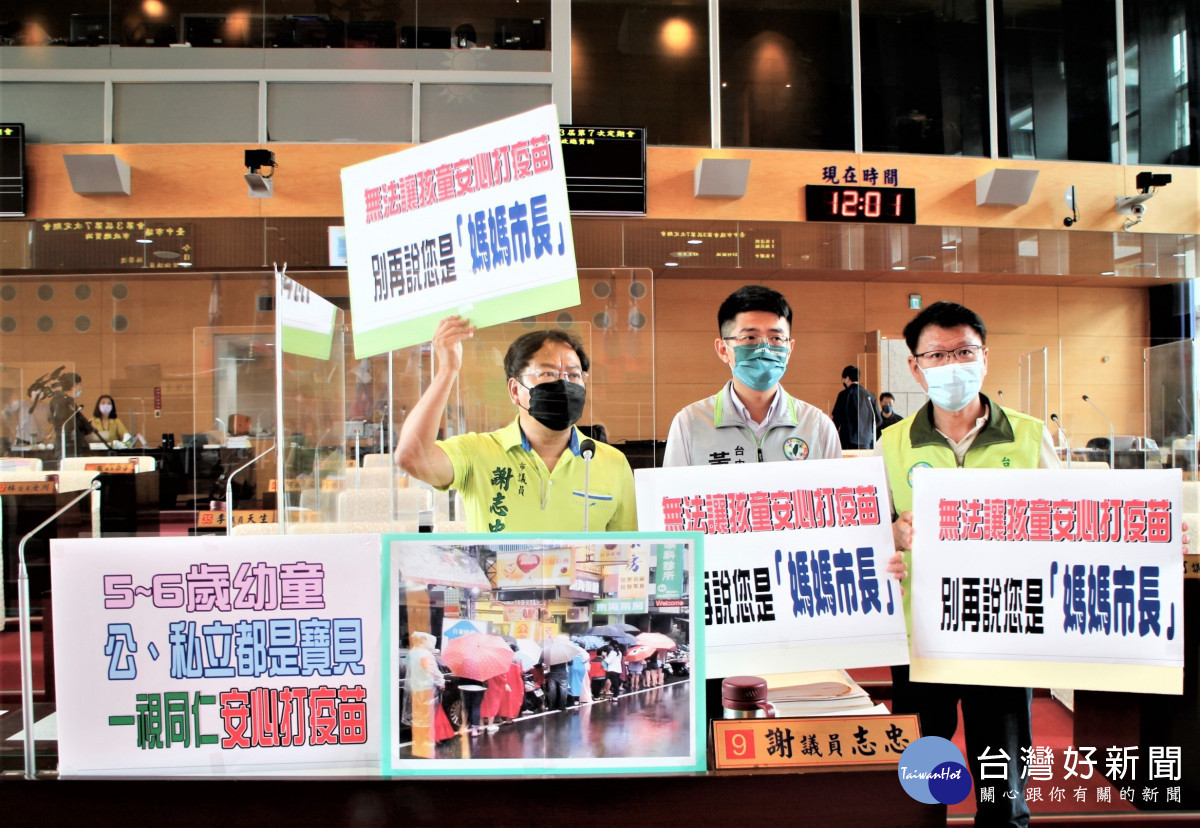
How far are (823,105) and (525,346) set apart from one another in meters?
6.41

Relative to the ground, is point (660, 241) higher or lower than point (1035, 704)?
higher

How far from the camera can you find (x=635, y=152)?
20.6 ft

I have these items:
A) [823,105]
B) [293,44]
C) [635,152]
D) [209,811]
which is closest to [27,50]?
[293,44]

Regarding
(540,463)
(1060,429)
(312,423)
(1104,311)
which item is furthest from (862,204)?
(540,463)

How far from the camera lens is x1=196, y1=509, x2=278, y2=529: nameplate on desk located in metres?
4.25

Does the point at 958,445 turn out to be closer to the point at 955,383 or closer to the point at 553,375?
the point at 955,383

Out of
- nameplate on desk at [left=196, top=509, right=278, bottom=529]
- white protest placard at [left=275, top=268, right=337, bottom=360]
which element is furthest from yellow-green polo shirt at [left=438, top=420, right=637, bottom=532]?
nameplate on desk at [left=196, top=509, right=278, bottom=529]

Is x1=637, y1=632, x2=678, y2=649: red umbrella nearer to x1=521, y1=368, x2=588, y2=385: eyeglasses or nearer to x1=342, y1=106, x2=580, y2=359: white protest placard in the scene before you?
x1=342, y1=106, x2=580, y2=359: white protest placard

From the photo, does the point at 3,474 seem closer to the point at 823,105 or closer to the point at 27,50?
the point at 27,50

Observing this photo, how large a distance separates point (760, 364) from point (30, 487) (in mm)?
4308

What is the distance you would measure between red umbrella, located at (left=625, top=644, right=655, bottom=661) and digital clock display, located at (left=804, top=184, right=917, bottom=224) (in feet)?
20.2

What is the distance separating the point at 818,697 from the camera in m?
1.29

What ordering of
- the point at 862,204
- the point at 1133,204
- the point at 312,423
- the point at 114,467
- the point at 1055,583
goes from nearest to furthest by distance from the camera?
the point at 1055,583, the point at 312,423, the point at 114,467, the point at 862,204, the point at 1133,204

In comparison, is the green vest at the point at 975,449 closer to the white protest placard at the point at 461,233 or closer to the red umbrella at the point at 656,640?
the red umbrella at the point at 656,640
